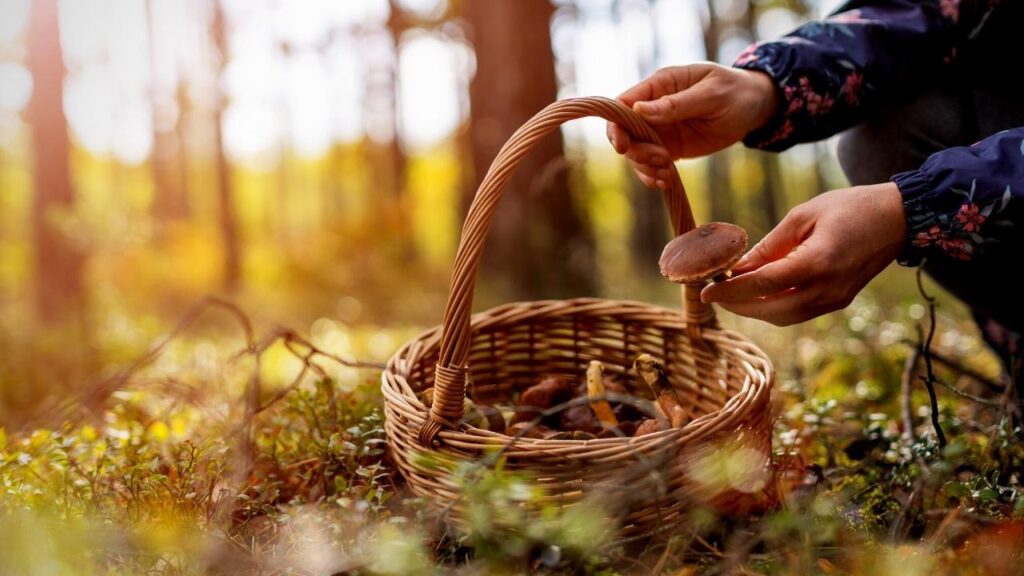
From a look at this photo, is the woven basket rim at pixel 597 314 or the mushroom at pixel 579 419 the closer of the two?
the woven basket rim at pixel 597 314

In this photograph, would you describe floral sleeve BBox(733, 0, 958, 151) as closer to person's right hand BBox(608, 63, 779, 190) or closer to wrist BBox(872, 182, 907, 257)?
person's right hand BBox(608, 63, 779, 190)

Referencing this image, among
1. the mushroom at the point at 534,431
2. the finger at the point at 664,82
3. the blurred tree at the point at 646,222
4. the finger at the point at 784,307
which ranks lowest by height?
the blurred tree at the point at 646,222

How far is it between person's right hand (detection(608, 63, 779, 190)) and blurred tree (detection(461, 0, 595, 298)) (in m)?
2.75

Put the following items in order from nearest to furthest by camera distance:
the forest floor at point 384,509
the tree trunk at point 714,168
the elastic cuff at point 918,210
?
the forest floor at point 384,509
the elastic cuff at point 918,210
the tree trunk at point 714,168

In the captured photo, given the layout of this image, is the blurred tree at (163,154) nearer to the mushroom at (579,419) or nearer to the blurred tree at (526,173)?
the blurred tree at (526,173)

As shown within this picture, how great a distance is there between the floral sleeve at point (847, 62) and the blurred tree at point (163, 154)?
17559 millimetres

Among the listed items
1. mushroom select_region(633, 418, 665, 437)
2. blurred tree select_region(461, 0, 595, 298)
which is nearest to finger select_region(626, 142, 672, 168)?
mushroom select_region(633, 418, 665, 437)

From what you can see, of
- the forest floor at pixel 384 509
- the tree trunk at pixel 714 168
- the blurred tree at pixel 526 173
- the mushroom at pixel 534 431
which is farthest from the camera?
the tree trunk at pixel 714 168

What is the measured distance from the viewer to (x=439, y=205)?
826 inches

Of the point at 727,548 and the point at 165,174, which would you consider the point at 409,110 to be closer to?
the point at 165,174

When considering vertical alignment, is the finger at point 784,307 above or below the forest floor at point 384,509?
above

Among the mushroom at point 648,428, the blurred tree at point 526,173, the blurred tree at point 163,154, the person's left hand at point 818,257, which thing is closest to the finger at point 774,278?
the person's left hand at point 818,257

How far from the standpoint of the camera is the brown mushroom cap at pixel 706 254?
4.08 ft

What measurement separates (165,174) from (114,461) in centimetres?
2068
